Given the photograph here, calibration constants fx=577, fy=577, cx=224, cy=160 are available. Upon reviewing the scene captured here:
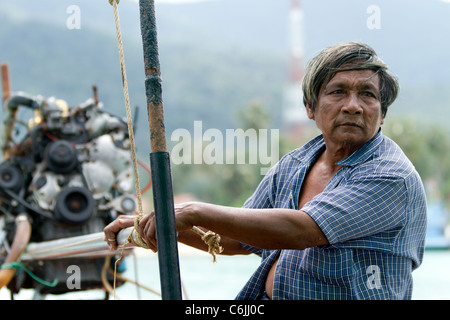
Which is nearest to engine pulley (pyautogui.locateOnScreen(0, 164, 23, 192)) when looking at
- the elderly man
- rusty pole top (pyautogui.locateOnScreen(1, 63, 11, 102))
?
rusty pole top (pyautogui.locateOnScreen(1, 63, 11, 102))

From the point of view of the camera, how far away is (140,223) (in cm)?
132

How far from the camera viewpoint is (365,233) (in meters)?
1.51

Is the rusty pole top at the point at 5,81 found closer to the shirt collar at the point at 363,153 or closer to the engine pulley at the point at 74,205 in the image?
the engine pulley at the point at 74,205

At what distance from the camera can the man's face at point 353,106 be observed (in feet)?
5.39

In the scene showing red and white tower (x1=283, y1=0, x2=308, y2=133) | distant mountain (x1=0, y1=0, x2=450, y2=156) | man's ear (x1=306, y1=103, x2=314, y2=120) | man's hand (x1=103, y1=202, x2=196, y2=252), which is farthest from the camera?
red and white tower (x1=283, y1=0, x2=308, y2=133)

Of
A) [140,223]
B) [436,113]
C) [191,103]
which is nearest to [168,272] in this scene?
[140,223]

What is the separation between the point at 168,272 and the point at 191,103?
5001 centimetres

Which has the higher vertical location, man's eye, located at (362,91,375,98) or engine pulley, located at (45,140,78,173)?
man's eye, located at (362,91,375,98)

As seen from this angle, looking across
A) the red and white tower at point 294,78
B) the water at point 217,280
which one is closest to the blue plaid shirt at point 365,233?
the water at point 217,280

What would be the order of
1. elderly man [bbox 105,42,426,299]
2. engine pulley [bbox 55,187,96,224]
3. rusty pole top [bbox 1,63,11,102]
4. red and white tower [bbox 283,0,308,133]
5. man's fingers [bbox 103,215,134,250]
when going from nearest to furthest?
elderly man [bbox 105,42,426,299]
man's fingers [bbox 103,215,134,250]
engine pulley [bbox 55,187,96,224]
rusty pole top [bbox 1,63,11,102]
red and white tower [bbox 283,0,308,133]

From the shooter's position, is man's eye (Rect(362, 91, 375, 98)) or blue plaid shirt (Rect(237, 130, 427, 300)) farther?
man's eye (Rect(362, 91, 375, 98))

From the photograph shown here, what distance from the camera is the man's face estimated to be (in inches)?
64.6

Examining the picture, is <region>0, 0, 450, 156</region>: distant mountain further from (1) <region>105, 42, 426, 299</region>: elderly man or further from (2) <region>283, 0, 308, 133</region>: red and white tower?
(1) <region>105, 42, 426, 299</region>: elderly man

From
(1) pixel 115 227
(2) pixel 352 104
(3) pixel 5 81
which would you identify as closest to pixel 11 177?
(3) pixel 5 81
